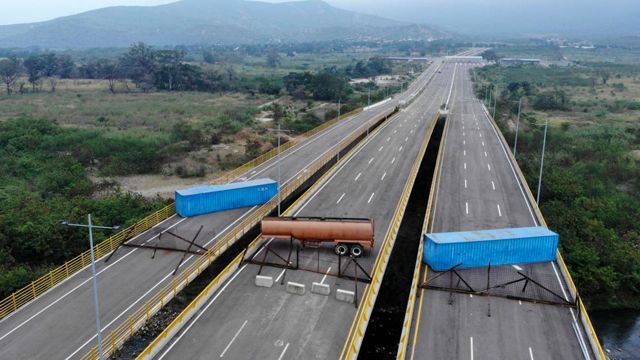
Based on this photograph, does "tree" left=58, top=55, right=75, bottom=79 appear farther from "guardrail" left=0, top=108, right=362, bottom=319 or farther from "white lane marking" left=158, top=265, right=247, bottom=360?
"white lane marking" left=158, top=265, right=247, bottom=360

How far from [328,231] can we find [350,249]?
A: 1.87m

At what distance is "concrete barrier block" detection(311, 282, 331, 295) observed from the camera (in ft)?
92.7

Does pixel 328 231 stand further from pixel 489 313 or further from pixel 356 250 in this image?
pixel 489 313

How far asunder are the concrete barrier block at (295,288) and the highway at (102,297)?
7407 mm

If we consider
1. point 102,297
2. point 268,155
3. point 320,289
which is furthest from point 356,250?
point 268,155

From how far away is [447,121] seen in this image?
8538 cm

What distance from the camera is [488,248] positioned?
3139cm

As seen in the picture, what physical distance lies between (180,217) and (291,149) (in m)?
27.9

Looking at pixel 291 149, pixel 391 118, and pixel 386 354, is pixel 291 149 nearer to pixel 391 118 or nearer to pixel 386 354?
pixel 391 118

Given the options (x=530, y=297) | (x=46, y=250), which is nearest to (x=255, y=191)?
(x=46, y=250)

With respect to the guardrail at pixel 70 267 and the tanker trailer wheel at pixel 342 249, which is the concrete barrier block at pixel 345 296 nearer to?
the tanker trailer wheel at pixel 342 249

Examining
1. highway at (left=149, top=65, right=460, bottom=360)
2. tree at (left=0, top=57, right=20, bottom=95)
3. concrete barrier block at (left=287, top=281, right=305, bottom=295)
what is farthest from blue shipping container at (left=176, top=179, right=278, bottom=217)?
tree at (left=0, top=57, right=20, bottom=95)

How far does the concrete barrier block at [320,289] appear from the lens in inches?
1112

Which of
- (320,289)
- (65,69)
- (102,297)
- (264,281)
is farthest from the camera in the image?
(65,69)
